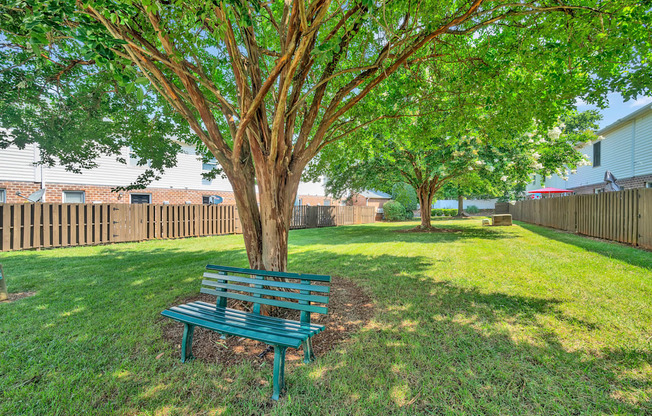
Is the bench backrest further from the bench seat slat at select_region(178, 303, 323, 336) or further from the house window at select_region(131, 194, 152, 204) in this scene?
the house window at select_region(131, 194, 152, 204)

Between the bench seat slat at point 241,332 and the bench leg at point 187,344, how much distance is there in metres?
0.14

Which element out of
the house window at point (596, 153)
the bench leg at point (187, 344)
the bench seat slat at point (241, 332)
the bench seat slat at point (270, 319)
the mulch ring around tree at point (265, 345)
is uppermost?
the house window at point (596, 153)

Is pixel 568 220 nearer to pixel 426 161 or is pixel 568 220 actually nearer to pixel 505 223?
pixel 505 223

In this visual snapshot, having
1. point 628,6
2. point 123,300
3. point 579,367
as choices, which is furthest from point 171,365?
point 628,6

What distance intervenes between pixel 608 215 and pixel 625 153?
958cm

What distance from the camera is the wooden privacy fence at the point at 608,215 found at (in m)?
7.98

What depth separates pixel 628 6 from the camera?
11.5ft

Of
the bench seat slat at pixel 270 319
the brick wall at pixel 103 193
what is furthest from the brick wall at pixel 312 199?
the bench seat slat at pixel 270 319

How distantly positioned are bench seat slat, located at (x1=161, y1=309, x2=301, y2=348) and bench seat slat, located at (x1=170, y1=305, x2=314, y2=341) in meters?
0.07

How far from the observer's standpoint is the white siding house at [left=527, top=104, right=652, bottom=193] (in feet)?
45.6

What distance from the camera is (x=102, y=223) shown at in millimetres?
11102

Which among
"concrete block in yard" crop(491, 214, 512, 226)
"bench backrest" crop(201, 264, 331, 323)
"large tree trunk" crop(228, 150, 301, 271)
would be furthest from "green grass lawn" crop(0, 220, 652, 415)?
"concrete block in yard" crop(491, 214, 512, 226)

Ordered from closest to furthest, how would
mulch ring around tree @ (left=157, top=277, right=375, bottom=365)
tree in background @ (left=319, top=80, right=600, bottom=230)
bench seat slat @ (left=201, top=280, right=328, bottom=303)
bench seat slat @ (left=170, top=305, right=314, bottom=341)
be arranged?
1. bench seat slat @ (left=170, top=305, right=314, bottom=341)
2. bench seat slat @ (left=201, top=280, right=328, bottom=303)
3. mulch ring around tree @ (left=157, top=277, right=375, bottom=365)
4. tree in background @ (left=319, top=80, right=600, bottom=230)

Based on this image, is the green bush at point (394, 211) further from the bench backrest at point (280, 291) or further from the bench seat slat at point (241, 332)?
the bench seat slat at point (241, 332)
